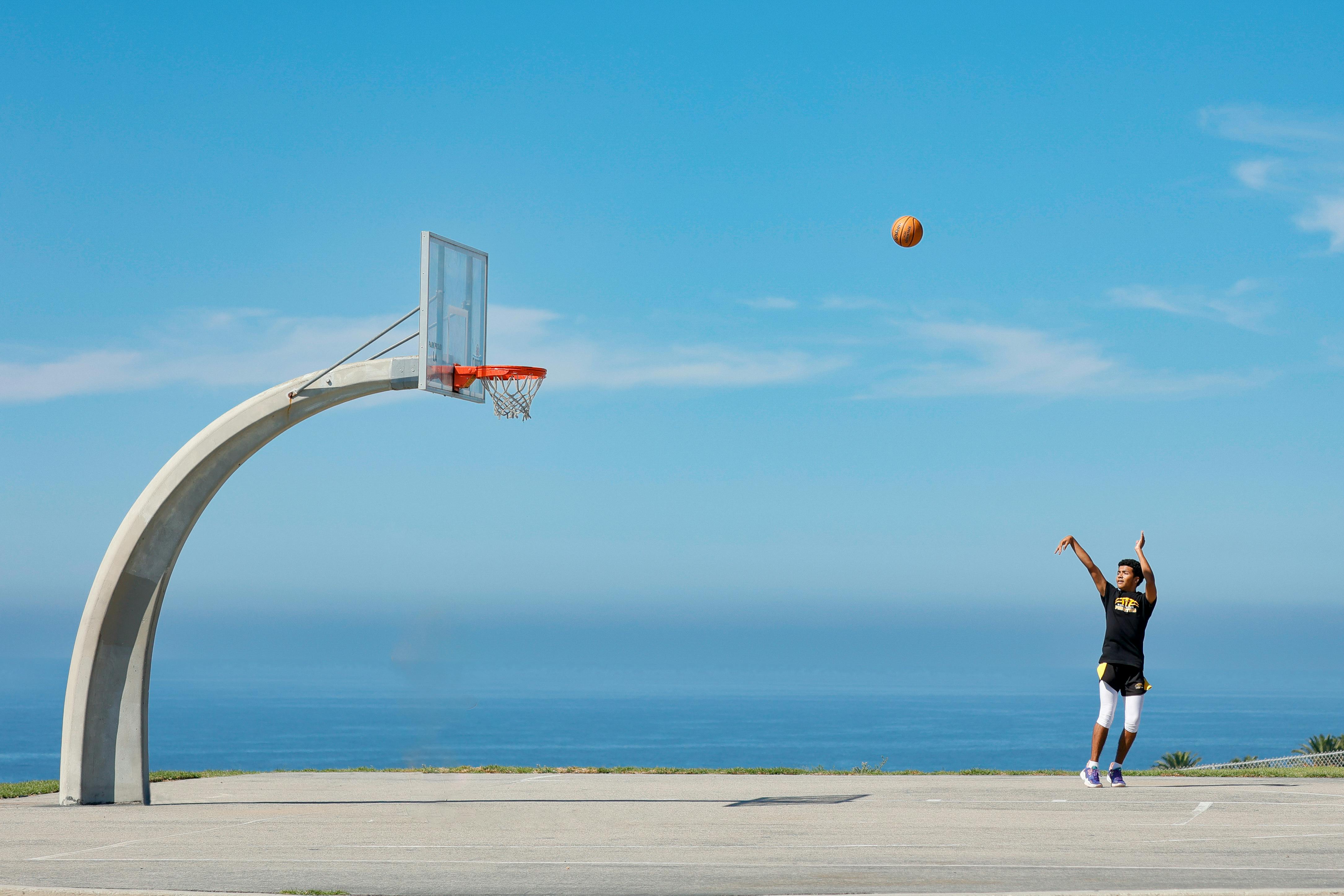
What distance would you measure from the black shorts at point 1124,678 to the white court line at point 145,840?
7526 mm

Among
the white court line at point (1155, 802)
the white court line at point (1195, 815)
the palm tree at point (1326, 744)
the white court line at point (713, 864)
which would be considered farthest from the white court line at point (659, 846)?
the palm tree at point (1326, 744)

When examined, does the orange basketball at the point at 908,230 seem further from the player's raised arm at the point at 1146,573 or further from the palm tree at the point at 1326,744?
the palm tree at the point at 1326,744

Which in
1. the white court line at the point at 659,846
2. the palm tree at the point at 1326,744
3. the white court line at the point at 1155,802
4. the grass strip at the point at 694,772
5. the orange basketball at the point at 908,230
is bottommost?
the palm tree at the point at 1326,744

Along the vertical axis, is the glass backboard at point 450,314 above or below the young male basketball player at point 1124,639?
above

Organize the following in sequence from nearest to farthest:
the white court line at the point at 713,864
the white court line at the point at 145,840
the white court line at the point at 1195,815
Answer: the white court line at the point at 713,864 < the white court line at the point at 145,840 < the white court line at the point at 1195,815

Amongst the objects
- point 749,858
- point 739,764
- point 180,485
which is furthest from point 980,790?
point 739,764

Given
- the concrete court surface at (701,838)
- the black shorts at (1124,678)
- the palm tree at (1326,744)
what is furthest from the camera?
the palm tree at (1326,744)

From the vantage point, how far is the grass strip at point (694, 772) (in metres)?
13.9

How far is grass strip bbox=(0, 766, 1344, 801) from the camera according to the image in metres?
13.9

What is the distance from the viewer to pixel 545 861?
8445 millimetres

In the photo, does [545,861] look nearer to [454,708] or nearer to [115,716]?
[454,708]

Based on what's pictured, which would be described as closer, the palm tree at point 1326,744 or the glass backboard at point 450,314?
the glass backboard at point 450,314

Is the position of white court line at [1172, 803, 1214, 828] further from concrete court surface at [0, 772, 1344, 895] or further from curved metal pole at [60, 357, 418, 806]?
curved metal pole at [60, 357, 418, 806]

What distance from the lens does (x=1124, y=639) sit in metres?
12.3
